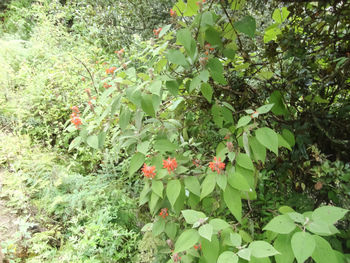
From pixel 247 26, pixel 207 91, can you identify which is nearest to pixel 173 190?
pixel 207 91

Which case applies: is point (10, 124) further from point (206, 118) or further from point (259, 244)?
point (259, 244)

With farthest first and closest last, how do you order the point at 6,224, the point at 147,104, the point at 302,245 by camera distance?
the point at 6,224, the point at 147,104, the point at 302,245

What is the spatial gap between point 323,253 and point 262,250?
0.14 m

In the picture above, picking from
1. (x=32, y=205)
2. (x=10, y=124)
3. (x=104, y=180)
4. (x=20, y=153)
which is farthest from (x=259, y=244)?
(x=10, y=124)

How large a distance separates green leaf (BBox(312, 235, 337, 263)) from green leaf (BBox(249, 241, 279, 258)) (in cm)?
10

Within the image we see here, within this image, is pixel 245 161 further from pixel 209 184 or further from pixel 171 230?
pixel 171 230

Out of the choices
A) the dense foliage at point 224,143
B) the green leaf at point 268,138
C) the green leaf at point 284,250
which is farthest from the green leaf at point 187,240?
the green leaf at point 268,138

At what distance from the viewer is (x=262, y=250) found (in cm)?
67

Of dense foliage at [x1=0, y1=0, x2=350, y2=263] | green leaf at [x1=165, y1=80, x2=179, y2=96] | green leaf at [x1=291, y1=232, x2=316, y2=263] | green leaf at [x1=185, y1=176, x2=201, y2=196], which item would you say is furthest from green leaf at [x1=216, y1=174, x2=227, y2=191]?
green leaf at [x1=165, y1=80, x2=179, y2=96]

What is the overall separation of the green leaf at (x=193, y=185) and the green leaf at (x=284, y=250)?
283 millimetres

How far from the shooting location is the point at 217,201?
114 cm

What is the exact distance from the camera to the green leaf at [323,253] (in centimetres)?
64

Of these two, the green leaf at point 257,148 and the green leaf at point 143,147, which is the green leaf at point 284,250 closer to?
the green leaf at point 257,148

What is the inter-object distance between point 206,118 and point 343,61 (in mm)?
573
